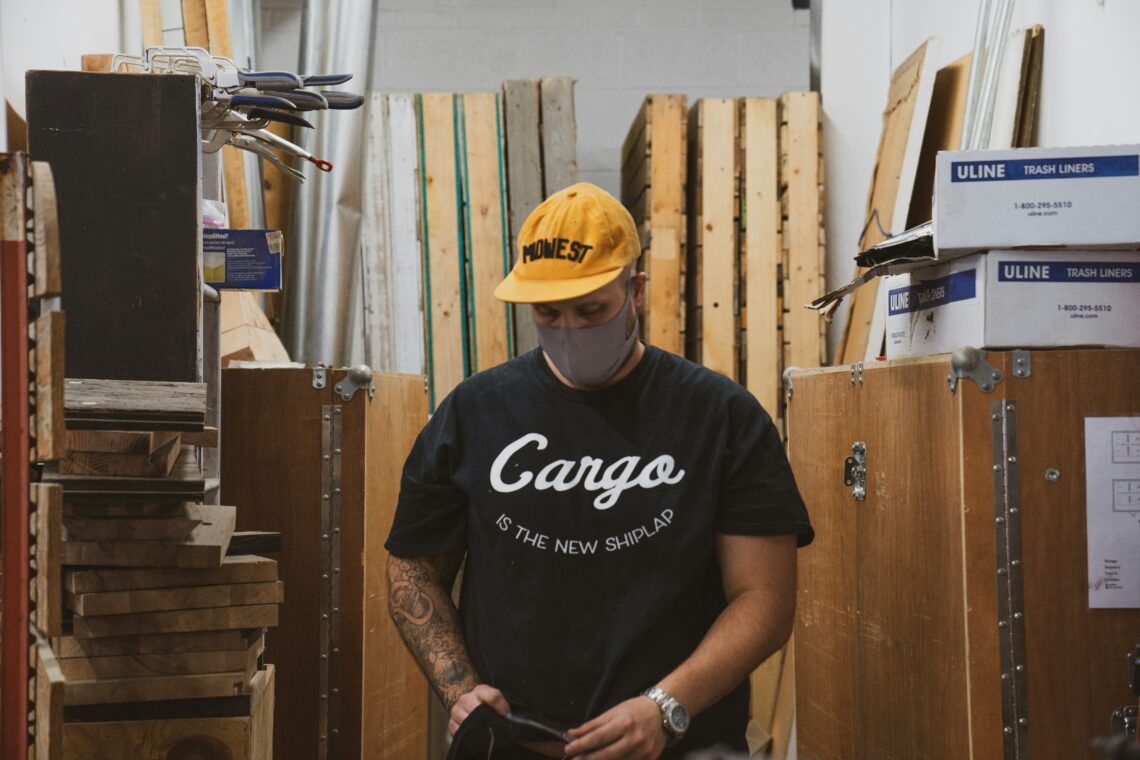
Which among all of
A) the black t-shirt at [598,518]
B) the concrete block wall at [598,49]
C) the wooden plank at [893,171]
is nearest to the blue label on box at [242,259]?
the black t-shirt at [598,518]

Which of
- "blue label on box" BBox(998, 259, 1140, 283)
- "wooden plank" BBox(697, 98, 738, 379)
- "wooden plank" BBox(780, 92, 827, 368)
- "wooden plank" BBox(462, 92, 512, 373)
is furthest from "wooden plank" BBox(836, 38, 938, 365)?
"blue label on box" BBox(998, 259, 1140, 283)

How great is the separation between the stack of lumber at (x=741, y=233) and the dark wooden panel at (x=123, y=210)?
8.60 ft

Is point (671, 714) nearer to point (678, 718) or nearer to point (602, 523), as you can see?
point (678, 718)

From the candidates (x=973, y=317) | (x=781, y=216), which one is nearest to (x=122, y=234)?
(x=973, y=317)

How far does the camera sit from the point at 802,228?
14.2 ft

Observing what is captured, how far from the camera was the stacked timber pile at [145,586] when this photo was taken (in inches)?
62.6

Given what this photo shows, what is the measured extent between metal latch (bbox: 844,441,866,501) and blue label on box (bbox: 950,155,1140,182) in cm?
Answer: 65

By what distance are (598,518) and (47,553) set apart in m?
0.79

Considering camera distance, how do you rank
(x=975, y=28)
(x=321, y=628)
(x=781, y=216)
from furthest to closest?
1. (x=781, y=216)
2. (x=975, y=28)
3. (x=321, y=628)

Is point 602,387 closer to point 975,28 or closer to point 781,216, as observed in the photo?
point 975,28

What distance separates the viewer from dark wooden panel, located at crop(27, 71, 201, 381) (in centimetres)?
182

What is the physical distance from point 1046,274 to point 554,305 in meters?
0.83

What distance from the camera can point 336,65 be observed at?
13.2ft

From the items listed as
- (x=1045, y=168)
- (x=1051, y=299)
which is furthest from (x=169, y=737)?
(x=1045, y=168)
